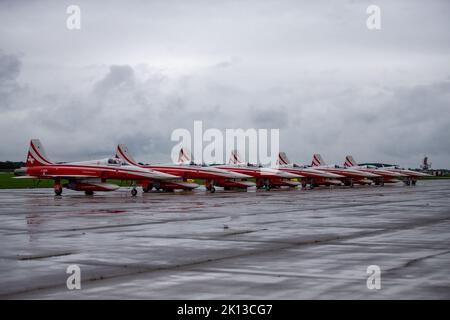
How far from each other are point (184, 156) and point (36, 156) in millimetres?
13744

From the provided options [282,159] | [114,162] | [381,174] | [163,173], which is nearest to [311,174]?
[282,159]

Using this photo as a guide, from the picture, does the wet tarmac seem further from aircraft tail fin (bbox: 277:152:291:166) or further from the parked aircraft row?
aircraft tail fin (bbox: 277:152:291:166)

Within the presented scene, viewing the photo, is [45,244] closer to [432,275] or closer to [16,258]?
[16,258]

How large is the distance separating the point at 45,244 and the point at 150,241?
2524 mm

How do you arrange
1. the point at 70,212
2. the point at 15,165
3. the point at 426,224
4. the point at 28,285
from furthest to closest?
the point at 15,165
the point at 70,212
the point at 426,224
the point at 28,285

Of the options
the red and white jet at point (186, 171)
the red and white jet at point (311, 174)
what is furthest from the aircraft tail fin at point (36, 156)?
the red and white jet at point (311, 174)

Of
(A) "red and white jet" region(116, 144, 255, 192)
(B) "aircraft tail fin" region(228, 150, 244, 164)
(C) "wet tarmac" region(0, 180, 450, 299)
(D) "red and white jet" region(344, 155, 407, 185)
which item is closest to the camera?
(C) "wet tarmac" region(0, 180, 450, 299)

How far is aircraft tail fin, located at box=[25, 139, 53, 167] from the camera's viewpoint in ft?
157

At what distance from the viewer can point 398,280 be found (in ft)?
33.2

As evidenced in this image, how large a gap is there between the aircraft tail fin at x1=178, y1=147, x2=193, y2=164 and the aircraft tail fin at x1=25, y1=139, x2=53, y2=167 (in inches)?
492

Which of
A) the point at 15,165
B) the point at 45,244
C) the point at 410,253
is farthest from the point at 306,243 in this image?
the point at 15,165

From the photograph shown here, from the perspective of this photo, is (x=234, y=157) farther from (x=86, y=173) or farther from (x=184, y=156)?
(x=86, y=173)

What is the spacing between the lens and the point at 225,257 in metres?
12.9

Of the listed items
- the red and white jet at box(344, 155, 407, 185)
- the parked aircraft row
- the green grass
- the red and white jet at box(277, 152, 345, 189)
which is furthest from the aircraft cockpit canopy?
the red and white jet at box(344, 155, 407, 185)
